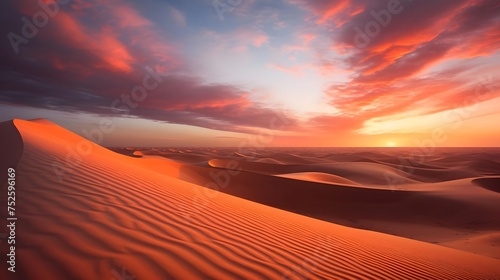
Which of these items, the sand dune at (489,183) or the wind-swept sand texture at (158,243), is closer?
the wind-swept sand texture at (158,243)

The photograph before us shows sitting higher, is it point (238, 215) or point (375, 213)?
point (238, 215)

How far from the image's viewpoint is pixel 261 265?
279cm

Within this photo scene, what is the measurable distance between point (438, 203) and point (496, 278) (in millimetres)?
9666

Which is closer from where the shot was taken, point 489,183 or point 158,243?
point 158,243

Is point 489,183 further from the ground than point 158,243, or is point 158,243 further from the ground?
point 489,183

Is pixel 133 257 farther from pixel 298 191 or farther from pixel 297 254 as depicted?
pixel 298 191

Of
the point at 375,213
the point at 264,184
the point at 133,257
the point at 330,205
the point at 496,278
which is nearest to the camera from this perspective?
the point at 133,257

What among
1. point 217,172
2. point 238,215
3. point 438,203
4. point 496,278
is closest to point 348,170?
point 438,203

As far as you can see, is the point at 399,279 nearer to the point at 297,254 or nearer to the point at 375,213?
the point at 297,254

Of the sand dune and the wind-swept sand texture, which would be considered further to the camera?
the sand dune

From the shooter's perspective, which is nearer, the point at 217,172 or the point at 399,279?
the point at 399,279

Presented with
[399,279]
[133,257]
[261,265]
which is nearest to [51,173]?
[133,257]

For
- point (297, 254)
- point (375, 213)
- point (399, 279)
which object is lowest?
point (375, 213)

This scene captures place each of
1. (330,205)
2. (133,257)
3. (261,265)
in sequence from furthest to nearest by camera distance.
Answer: (330,205) < (261,265) < (133,257)
